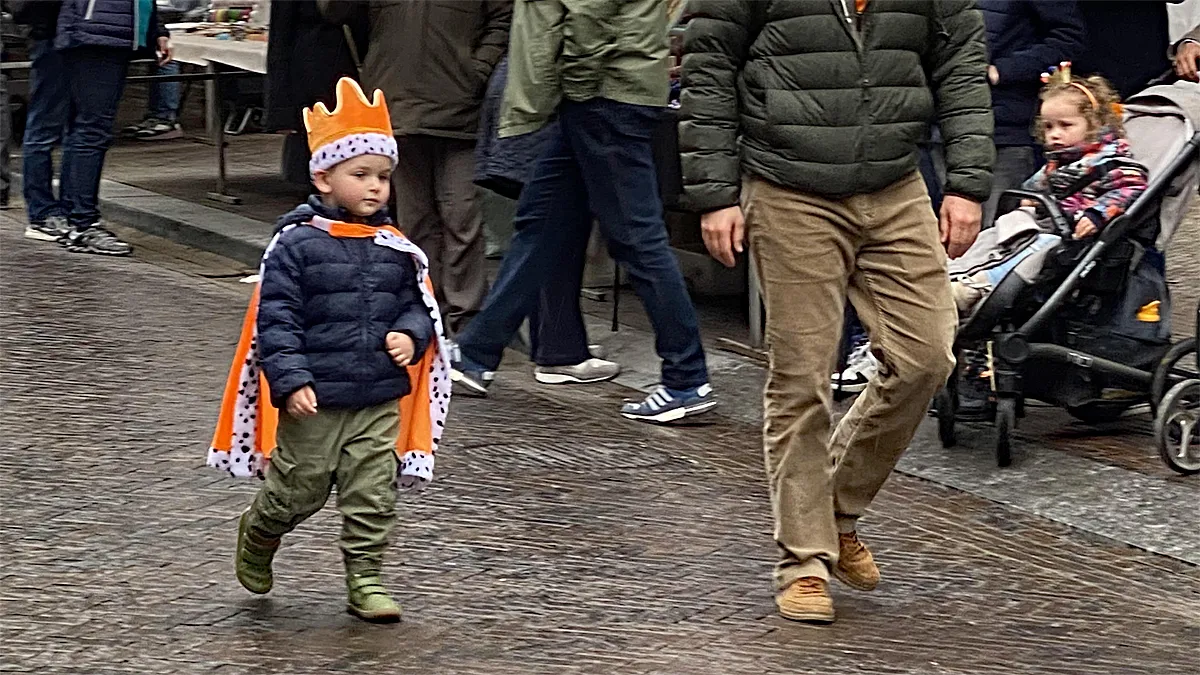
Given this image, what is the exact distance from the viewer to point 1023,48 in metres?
7.17

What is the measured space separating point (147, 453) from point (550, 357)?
6.05 feet

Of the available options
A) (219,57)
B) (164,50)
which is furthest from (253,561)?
(164,50)

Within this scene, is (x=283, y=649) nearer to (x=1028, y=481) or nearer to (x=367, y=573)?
(x=367, y=573)

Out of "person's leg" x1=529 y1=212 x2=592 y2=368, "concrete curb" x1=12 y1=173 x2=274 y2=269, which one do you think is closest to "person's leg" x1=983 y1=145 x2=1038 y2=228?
"person's leg" x1=529 y1=212 x2=592 y2=368

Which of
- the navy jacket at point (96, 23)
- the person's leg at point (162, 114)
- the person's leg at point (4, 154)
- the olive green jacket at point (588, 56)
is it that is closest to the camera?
the olive green jacket at point (588, 56)

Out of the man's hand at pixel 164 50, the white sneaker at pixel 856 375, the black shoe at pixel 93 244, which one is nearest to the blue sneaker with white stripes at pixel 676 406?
the white sneaker at pixel 856 375

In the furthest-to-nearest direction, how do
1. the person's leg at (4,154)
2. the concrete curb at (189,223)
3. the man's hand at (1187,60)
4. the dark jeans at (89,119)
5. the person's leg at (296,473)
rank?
the person's leg at (4,154), the concrete curb at (189,223), the dark jeans at (89,119), the man's hand at (1187,60), the person's leg at (296,473)

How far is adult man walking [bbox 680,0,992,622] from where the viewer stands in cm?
464

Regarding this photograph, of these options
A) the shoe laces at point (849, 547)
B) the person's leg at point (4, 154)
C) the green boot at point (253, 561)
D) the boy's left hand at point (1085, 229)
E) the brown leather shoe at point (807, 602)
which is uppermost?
the boy's left hand at point (1085, 229)

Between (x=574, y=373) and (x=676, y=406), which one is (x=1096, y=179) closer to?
(x=676, y=406)

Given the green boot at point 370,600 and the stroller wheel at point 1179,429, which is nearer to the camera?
the green boot at point 370,600

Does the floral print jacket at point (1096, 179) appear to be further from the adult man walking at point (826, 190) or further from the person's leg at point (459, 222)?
the person's leg at point (459, 222)

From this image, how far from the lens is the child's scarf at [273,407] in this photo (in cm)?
467

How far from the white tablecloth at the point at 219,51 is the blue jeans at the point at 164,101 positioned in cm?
322
